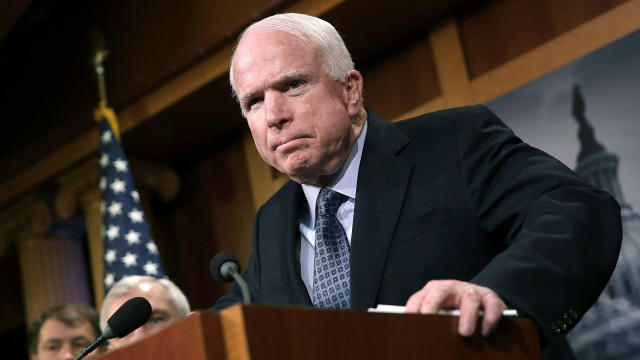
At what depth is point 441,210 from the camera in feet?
6.85

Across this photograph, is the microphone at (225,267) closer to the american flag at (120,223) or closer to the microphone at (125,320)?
the microphone at (125,320)

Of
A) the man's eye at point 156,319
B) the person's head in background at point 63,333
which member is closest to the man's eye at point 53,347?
the person's head in background at point 63,333

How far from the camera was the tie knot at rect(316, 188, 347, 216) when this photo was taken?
224 cm

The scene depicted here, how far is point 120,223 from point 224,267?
3.71 meters

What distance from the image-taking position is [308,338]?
4.23 ft

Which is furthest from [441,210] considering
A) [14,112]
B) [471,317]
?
[14,112]

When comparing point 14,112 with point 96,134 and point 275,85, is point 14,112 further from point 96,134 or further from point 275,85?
point 275,85

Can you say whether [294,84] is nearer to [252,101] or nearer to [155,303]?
[252,101]

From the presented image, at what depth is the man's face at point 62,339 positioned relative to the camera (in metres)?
4.36

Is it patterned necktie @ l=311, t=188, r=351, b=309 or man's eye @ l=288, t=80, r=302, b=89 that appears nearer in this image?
patterned necktie @ l=311, t=188, r=351, b=309

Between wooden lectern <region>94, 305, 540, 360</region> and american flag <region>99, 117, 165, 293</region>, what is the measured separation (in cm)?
387

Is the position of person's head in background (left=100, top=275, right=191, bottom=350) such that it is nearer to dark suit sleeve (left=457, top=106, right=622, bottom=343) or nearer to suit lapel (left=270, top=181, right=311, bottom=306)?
suit lapel (left=270, top=181, right=311, bottom=306)

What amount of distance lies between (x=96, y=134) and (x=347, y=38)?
1.85 metres

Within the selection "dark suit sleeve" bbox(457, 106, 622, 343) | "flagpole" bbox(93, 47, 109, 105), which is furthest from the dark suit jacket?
"flagpole" bbox(93, 47, 109, 105)
